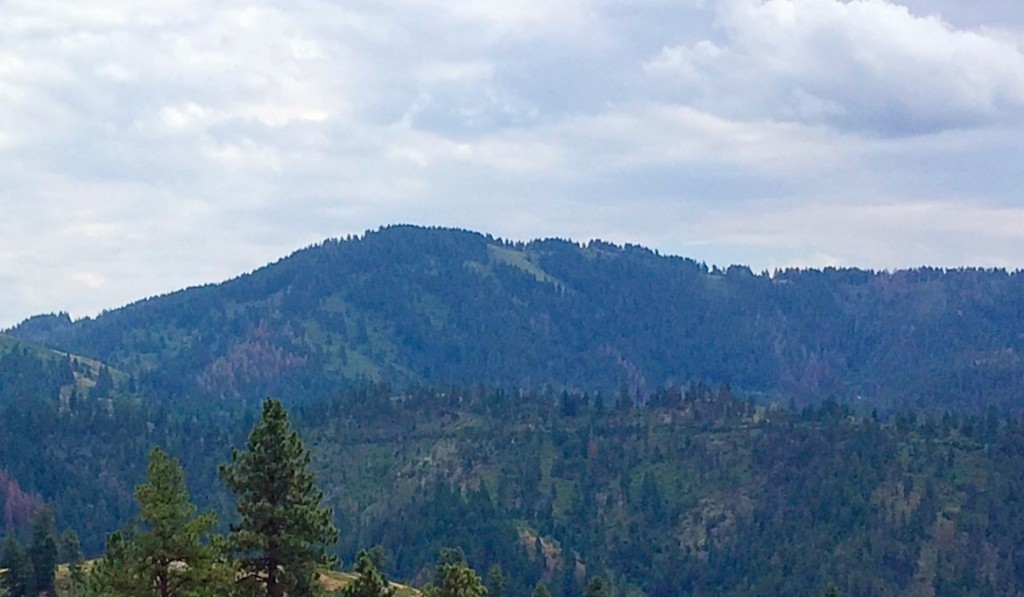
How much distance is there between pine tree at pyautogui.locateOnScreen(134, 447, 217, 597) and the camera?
39.4 meters

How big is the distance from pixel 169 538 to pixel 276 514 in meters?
3.61

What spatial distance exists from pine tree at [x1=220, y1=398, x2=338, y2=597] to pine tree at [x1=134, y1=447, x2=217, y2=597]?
1470 millimetres

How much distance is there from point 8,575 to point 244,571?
86.2 metres

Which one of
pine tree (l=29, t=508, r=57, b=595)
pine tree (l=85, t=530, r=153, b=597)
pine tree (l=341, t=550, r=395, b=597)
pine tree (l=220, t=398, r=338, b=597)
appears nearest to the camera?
pine tree (l=85, t=530, r=153, b=597)

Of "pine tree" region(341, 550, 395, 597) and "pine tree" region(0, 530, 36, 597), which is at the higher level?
"pine tree" region(341, 550, 395, 597)

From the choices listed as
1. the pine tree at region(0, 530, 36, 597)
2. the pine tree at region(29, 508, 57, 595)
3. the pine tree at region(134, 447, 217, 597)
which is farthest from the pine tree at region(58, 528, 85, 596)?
the pine tree at region(134, 447, 217, 597)

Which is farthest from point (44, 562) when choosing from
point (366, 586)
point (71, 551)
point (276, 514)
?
point (276, 514)

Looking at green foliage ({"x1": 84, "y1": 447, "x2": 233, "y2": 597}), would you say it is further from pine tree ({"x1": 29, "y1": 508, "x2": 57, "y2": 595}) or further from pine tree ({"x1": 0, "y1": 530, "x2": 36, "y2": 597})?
pine tree ({"x1": 29, "y1": 508, "x2": 57, "y2": 595})

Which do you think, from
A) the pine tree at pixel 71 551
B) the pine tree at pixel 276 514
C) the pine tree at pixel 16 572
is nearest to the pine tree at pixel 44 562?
the pine tree at pixel 16 572

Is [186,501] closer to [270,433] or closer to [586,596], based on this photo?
[270,433]

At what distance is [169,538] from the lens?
3950 centimetres

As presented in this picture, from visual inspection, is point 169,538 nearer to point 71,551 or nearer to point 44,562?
point 44,562

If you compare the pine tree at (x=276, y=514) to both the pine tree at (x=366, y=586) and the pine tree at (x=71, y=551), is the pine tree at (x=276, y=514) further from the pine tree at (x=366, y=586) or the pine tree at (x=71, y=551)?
the pine tree at (x=71, y=551)

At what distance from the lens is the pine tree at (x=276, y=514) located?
4128 cm
